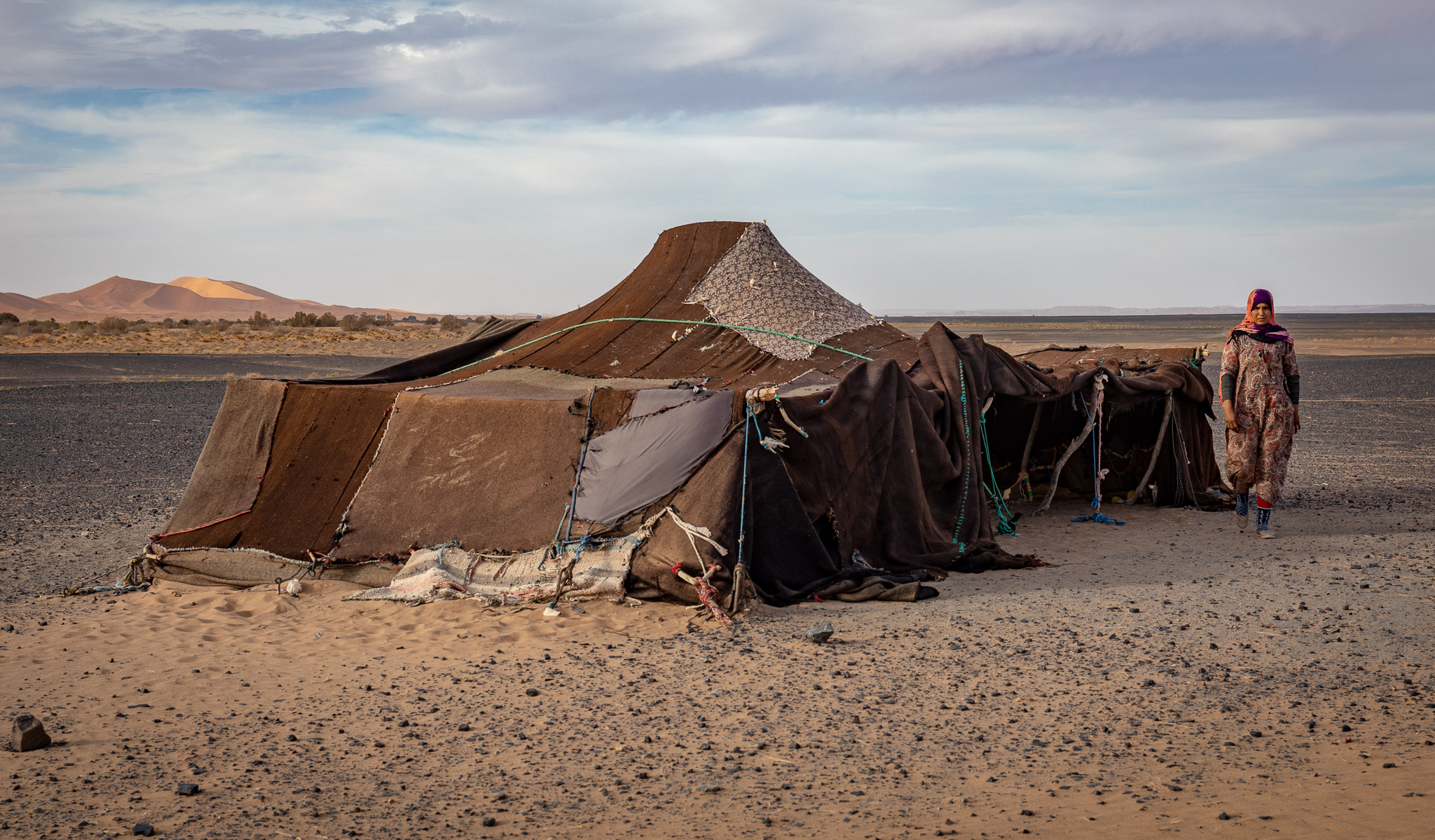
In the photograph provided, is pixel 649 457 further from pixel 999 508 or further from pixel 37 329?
pixel 37 329

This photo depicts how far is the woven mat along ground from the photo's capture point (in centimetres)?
607

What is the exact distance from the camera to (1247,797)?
3537 mm

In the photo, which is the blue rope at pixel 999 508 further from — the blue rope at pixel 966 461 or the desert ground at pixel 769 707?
the blue rope at pixel 966 461

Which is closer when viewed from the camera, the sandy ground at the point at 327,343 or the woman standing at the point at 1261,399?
the woman standing at the point at 1261,399

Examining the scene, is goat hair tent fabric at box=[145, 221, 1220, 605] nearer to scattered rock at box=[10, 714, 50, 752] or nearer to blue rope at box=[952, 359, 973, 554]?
blue rope at box=[952, 359, 973, 554]

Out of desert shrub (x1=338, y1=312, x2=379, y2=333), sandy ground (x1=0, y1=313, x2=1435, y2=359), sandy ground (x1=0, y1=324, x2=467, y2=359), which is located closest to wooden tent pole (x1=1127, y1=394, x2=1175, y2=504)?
sandy ground (x1=0, y1=313, x2=1435, y2=359)

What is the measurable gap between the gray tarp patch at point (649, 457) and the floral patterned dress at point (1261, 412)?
3850 millimetres

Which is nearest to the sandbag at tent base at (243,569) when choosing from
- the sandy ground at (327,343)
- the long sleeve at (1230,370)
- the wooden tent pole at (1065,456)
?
the wooden tent pole at (1065,456)

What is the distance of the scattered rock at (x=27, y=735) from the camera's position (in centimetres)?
406

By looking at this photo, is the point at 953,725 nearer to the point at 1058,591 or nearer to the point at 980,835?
the point at 980,835

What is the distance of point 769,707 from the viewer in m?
4.50

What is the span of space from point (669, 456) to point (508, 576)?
119 centimetres

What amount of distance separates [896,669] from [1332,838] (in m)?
2.04

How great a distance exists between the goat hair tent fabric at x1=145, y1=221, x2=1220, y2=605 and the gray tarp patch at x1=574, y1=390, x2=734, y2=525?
1 centimetres
